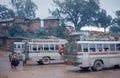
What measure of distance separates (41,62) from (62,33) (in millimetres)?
27750

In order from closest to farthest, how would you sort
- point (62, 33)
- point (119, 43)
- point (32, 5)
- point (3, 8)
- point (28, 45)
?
point (119, 43), point (28, 45), point (62, 33), point (3, 8), point (32, 5)

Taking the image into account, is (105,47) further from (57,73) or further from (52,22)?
(52,22)

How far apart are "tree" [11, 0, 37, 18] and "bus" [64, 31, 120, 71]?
5534 cm

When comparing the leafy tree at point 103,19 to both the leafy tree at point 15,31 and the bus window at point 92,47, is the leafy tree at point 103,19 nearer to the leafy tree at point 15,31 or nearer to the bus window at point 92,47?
the leafy tree at point 15,31

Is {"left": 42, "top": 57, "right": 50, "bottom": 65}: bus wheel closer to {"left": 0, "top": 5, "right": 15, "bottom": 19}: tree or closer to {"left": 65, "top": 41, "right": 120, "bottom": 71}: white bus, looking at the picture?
{"left": 65, "top": 41, "right": 120, "bottom": 71}: white bus

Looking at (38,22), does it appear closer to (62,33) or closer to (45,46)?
(62,33)

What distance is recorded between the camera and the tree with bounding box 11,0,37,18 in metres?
71.0

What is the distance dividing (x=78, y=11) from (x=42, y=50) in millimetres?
44009

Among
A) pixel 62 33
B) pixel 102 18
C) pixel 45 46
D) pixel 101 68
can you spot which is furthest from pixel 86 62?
pixel 102 18

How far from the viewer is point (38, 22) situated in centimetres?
5653

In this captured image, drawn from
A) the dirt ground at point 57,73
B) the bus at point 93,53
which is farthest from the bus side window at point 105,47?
the dirt ground at point 57,73

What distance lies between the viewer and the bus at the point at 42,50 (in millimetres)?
22875

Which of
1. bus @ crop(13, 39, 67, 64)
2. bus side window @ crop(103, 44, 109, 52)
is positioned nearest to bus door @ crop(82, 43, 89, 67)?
bus side window @ crop(103, 44, 109, 52)

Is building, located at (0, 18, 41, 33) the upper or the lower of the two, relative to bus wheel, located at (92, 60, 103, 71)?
upper
